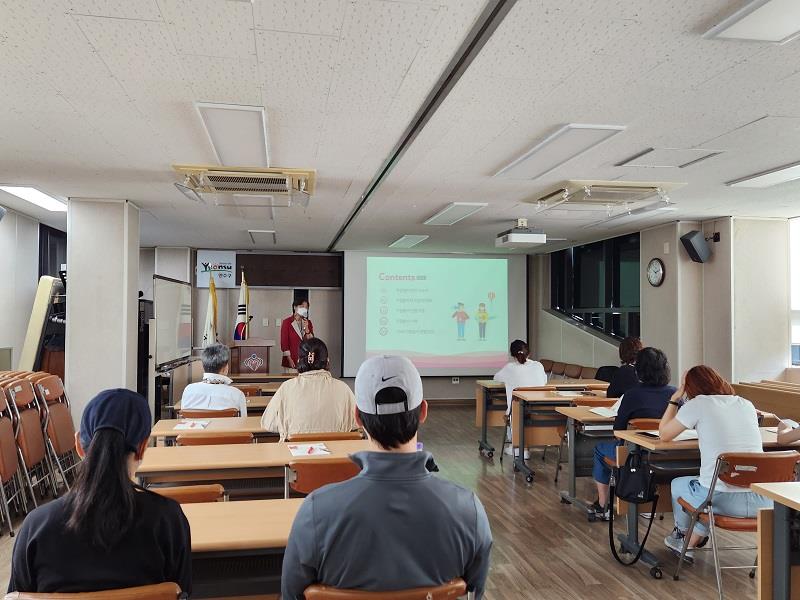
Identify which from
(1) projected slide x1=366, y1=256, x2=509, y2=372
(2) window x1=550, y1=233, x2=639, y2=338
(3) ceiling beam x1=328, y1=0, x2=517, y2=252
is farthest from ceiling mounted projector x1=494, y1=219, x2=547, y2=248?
(1) projected slide x1=366, y1=256, x2=509, y2=372

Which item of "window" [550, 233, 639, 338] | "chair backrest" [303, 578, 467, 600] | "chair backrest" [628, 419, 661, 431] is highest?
"window" [550, 233, 639, 338]

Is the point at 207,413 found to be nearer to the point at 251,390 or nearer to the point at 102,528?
the point at 251,390

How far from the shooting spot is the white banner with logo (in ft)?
34.1

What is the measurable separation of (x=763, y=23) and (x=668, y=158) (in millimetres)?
2072

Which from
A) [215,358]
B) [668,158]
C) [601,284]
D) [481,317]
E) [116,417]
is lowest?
[215,358]

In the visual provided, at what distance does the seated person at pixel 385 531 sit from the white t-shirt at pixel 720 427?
2366 millimetres

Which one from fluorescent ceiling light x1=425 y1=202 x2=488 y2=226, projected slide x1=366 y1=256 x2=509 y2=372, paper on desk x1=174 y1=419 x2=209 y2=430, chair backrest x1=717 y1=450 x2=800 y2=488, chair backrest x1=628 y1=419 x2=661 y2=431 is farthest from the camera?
projected slide x1=366 y1=256 x2=509 y2=372

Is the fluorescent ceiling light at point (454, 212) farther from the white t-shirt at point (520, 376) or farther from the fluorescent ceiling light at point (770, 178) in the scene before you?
the fluorescent ceiling light at point (770, 178)

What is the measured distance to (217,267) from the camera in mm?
10430

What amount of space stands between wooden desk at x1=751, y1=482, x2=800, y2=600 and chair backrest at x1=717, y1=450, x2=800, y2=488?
558 mm

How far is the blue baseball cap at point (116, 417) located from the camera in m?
1.61

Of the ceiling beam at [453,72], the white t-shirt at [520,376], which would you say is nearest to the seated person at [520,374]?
the white t-shirt at [520,376]

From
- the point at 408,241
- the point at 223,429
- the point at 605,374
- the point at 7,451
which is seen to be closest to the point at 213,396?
the point at 223,429

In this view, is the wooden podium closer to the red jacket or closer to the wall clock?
the red jacket
